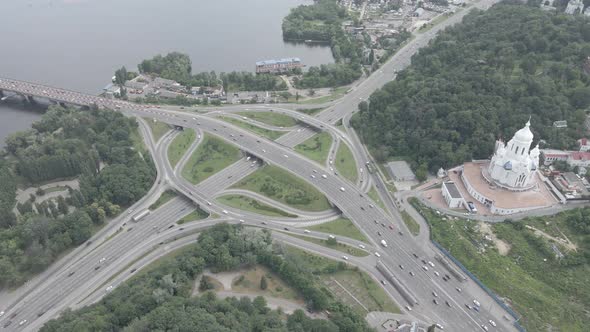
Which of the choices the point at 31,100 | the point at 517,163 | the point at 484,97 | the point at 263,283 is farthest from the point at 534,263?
the point at 31,100

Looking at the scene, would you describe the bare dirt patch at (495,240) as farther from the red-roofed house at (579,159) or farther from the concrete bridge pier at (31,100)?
the concrete bridge pier at (31,100)

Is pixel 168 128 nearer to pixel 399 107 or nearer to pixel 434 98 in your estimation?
pixel 399 107

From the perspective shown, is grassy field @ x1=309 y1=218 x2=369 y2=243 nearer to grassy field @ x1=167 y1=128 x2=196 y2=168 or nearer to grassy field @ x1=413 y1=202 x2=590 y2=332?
grassy field @ x1=413 y1=202 x2=590 y2=332

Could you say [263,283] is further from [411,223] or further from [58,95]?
[58,95]

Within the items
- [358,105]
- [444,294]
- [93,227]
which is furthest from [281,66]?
[444,294]

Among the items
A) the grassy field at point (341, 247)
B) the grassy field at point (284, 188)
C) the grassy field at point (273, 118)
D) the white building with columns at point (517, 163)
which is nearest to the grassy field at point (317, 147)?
the grassy field at point (284, 188)

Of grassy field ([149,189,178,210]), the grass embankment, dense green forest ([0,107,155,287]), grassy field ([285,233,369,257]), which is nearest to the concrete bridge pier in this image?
dense green forest ([0,107,155,287])
